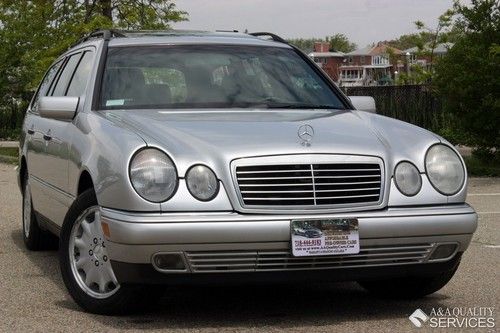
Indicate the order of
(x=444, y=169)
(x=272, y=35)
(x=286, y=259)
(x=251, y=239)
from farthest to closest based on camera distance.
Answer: (x=272, y=35)
(x=444, y=169)
(x=286, y=259)
(x=251, y=239)

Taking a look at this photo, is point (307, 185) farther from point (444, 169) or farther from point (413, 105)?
point (413, 105)

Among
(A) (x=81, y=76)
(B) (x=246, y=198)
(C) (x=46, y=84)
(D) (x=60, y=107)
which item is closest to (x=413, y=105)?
(C) (x=46, y=84)

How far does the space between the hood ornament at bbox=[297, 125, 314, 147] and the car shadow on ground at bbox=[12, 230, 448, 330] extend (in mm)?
737

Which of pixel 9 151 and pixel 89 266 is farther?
pixel 9 151

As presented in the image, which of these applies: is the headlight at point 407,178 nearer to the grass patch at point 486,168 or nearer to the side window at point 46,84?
the side window at point 46,84

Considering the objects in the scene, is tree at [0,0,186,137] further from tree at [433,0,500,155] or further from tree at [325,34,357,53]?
tree at [325,34,357,53]

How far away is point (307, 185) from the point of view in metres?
5.83

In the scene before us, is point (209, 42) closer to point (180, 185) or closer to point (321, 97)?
point (321, 97)

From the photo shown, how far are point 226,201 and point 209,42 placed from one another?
6.94 feet

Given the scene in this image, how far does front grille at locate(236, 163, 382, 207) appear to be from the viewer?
578 cm

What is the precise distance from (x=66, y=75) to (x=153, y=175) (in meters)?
2.86

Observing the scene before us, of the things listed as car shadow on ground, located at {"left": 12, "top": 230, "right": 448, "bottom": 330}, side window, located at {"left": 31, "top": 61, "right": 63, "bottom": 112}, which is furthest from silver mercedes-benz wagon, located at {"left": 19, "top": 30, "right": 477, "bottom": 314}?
side window, located at {"left": 31, "top": 61, "right": 63, "bottom": 112}

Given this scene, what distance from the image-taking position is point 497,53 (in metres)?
17.8

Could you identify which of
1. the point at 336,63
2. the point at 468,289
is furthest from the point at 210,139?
the point at 336,63
